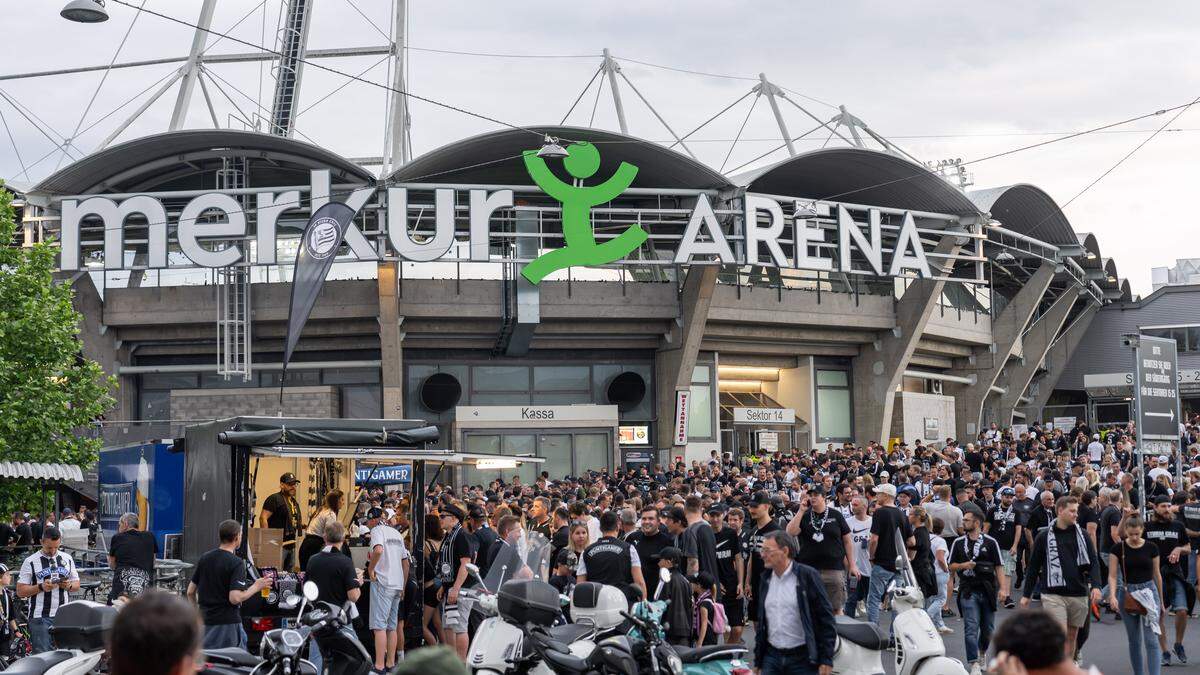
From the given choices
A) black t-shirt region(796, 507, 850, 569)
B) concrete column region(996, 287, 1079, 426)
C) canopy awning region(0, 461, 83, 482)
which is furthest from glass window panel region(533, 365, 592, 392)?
black t-shirt region(796, 507, 850, 569)

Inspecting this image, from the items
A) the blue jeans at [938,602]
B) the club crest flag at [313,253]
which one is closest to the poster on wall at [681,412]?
the club crest flag at [313,253]

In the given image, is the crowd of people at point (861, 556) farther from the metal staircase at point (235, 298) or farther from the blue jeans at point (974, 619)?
the metal staircase at point (235, 298)

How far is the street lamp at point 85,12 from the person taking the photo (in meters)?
17.5

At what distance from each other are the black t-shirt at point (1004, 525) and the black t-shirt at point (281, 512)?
30.2 feet

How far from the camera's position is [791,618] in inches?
356

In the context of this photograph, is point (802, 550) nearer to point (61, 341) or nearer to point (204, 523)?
point (204, 523)

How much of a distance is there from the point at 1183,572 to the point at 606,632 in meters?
7.54

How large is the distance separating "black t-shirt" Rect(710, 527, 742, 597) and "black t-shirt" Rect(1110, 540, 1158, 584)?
3768 millimetres

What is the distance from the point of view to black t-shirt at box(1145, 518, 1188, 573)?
1384cm

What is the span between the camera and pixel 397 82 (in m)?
35.8

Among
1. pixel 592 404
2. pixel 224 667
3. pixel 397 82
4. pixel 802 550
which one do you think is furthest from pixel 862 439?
pixel 224 667

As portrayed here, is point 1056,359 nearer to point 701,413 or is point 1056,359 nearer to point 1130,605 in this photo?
point 701,413

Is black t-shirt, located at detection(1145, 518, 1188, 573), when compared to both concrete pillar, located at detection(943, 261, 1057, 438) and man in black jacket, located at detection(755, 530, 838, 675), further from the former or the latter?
concrete pillar, located at detection(943, 261, 1057, 438)

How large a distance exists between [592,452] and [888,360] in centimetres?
1009
